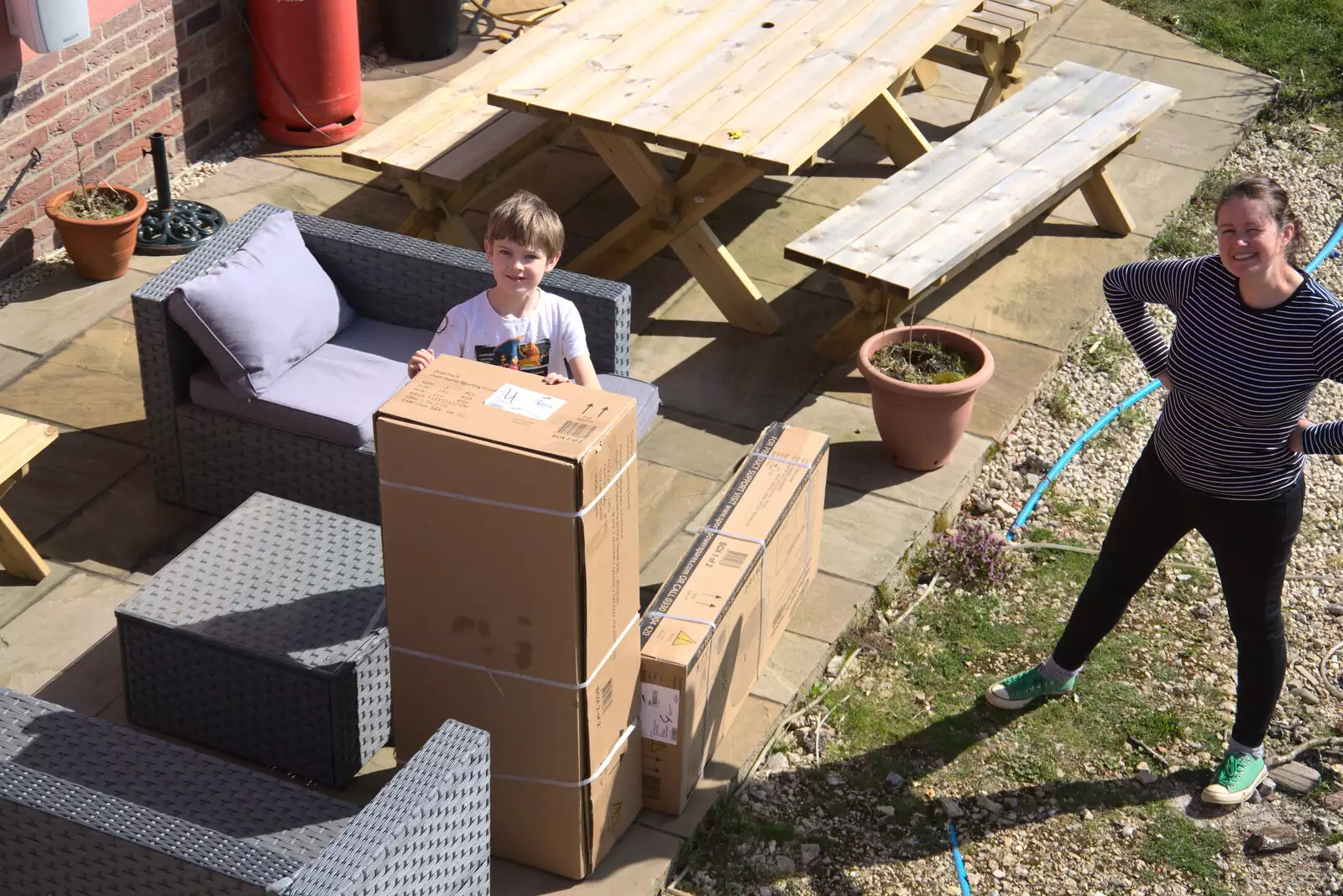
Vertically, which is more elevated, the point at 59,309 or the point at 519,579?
the point at 519,579

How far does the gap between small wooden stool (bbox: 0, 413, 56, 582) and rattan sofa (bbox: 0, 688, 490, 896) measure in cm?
112

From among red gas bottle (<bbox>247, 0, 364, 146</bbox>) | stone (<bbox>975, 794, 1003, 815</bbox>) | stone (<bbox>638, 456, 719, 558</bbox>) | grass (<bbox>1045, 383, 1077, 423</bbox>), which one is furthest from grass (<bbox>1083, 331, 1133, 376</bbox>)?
red gas bottle (<bbox>247, 0, 364, 146</bbox>)

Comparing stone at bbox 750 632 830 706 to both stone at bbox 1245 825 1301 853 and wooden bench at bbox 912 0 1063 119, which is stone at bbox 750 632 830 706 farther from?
wooden bench at bbox 912 0 1063 119

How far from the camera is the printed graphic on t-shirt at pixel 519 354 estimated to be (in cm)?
391

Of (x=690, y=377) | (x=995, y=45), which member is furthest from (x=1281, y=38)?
(x=690, y=377)

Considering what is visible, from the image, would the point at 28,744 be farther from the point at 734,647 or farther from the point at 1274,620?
the point at 1274,620

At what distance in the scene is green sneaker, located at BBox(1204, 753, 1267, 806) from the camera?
4.14 metres

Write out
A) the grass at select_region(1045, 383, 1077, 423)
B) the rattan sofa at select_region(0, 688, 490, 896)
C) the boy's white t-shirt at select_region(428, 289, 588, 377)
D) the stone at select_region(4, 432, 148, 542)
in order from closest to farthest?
the rattan sofa at select_region(0, 688, 490, 896)
the boy's white t-shirt at select_region(428, 289, 588, 377)
the stone at select_region(4, 432, 148, 542)
the grass at select_region(1045, 383, 1077, 423)

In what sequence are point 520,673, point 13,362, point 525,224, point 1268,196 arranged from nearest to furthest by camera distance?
point 520,673
point 1268,196
point 525,224
point 13,362

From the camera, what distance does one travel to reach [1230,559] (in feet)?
12.5

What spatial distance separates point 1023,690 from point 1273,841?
0.78 m

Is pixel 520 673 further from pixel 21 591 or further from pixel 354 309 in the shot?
pixel 354 309

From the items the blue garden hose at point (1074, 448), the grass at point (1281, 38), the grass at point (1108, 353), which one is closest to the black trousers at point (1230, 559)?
the blue garden hose at point (1074, 448)

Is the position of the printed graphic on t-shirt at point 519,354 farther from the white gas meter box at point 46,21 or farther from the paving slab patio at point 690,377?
the white gas meter box at point 46,21
